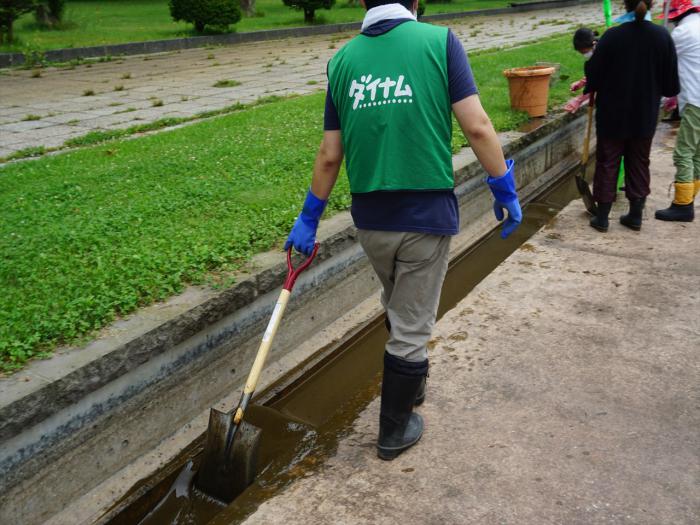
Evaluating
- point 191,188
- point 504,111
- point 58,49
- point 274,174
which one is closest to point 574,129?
point 504,111

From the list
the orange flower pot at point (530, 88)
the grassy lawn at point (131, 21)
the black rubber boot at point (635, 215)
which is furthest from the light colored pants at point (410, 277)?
the grassy lawn at point (131, 21)

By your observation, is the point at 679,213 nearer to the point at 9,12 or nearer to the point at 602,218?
the point at 602,218

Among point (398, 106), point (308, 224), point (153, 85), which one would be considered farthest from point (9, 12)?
point (398, 106)

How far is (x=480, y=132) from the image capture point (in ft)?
8.25

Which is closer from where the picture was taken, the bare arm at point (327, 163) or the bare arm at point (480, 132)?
the bare arm at point (480, 132)

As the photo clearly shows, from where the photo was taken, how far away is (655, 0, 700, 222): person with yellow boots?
506cm

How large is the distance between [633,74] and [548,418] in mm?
2874

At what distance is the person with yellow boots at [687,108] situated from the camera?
5.06m

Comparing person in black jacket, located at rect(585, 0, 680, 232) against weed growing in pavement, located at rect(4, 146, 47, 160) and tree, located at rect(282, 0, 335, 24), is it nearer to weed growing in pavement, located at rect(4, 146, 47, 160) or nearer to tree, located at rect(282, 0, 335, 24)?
weed growing in pavement, located at rect(4, 146, 47, 160)

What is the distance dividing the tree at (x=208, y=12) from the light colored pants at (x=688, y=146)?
14867 mm

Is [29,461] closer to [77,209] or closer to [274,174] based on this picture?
[77,209]

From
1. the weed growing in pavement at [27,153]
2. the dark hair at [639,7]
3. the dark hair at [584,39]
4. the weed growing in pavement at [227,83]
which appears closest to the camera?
the dark hair at [639,7]

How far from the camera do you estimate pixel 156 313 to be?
3203mm

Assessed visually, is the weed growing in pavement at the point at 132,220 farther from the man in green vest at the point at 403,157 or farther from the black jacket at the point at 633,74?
the black jacket at the point at 633,74
